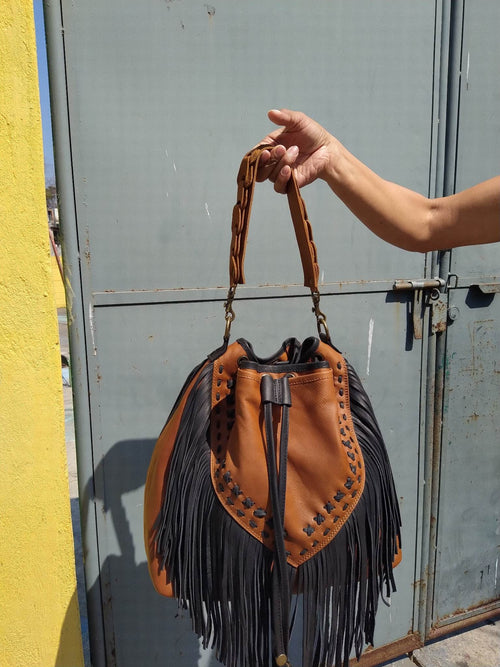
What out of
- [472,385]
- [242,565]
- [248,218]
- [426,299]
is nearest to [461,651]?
[472,385]

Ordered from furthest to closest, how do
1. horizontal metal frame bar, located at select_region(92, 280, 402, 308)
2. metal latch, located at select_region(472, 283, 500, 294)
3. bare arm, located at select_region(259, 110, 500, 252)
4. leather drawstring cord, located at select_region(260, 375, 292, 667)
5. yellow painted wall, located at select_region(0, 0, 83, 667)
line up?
metal latch, located at select_region(472, 283, 500, 294) < horizontal metal frame bar, located at select_region(92, 280, 402, 308) < yellow painted wall, located at select_region(0, 0, 83, 667) < bare arm, located at select_region(259, 110, 500, 252) < leather drawstring cord, located at select_region(260, 375, 292, 667)

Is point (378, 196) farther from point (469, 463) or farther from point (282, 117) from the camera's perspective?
point (469, 463)

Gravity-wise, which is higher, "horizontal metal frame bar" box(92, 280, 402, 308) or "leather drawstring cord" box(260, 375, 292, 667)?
"horizontal metal frame bar" box(92, 280, 402, 308)

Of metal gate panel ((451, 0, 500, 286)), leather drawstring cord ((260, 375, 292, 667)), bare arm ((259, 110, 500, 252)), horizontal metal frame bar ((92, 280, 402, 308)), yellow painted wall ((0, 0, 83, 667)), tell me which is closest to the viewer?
leather drawstring cord ((260, 375, 292, 667))

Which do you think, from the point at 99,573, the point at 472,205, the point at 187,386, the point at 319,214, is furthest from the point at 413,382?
the point at 99,573

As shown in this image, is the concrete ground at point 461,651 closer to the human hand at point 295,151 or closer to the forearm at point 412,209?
the forearm at point 412,209

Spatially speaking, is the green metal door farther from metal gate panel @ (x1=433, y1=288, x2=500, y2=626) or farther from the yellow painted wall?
metal gate panel @ (x1=433, y1=288, x2=500, y2=626)

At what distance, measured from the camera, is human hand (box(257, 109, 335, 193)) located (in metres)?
1.00

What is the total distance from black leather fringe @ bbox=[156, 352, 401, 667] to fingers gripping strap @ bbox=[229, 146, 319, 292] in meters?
0.22

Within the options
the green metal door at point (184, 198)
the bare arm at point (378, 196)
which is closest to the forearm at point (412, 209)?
the bare arm at point (378, 196)

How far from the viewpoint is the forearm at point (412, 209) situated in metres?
1.12

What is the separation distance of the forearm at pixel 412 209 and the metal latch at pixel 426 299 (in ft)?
1.69

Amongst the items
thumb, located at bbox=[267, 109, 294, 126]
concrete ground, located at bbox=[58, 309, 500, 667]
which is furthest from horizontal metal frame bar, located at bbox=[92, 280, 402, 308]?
concrete ground, located at bbox=[58, 309, 500, 667]

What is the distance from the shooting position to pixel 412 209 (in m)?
1.21
